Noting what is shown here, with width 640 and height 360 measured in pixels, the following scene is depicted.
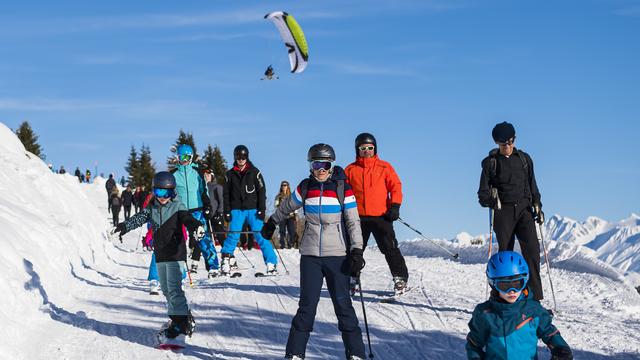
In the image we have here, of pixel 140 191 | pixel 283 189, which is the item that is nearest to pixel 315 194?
pixel 283 189

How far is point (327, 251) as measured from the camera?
7.47 m

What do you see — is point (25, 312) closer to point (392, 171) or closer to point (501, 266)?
point (392, 171)

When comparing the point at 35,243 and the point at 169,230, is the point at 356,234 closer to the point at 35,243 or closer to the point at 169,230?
the point at 169,230

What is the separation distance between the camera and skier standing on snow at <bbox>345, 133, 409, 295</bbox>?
10289mm

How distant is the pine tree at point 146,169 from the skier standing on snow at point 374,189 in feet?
242

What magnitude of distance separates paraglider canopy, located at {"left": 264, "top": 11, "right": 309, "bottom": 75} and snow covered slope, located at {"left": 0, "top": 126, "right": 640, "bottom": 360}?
967 cm

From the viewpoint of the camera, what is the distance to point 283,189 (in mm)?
22062

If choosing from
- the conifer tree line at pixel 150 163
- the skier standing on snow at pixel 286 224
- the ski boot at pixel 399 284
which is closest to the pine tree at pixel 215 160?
the conifer tree line at pixel 150 163

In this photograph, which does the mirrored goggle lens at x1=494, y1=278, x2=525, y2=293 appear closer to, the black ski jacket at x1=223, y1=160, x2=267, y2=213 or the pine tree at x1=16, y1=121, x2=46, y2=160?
the black ski jacket at x1=223, y1=160, x2=267, y2=213

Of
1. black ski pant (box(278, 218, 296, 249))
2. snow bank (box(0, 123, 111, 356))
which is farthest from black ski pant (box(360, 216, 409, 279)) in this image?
black ski pant (box(278, 218, 296, 249))

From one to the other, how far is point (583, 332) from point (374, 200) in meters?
2.94

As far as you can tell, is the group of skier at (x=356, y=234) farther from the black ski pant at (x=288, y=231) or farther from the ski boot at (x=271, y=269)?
the black ski pant at (x=288, y=231)

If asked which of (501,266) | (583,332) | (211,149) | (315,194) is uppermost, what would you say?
(211,149)

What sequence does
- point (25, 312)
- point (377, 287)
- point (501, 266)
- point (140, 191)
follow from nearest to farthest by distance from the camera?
1. point (501, 266)
2. point (25, 312)
3. point (377, 287)
4. point (140, 191)
